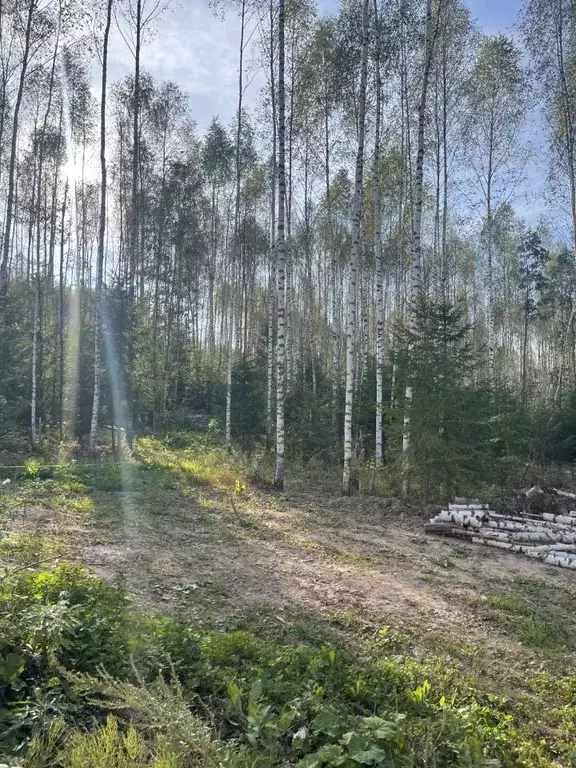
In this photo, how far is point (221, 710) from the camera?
264 cm

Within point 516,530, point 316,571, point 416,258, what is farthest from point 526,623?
point 416,258

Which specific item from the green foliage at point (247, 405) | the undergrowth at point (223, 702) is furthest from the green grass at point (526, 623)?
the green foliage at point (247, 405)

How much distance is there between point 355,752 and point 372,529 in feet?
18.8

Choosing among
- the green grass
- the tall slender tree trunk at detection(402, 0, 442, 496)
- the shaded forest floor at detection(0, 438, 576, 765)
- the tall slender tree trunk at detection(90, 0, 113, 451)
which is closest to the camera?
the shaded forest floor at detection(0, 438, 576, 765)

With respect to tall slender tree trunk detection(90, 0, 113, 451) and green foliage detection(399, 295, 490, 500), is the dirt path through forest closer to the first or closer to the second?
green foliage detection(399, 295, 490, 500)

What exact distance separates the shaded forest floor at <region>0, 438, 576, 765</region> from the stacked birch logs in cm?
24

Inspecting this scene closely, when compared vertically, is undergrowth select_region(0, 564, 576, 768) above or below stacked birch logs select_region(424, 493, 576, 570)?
above

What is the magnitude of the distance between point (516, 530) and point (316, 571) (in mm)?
3691

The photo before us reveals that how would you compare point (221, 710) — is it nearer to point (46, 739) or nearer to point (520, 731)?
point (46, 739)

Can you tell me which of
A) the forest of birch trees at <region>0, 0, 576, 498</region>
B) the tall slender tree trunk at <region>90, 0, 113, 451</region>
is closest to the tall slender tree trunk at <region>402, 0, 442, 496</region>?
the forest of birch trees at <region>0, 0, 576, 498</region>

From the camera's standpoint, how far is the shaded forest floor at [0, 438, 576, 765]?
392 cm

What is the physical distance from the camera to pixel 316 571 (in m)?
5.52

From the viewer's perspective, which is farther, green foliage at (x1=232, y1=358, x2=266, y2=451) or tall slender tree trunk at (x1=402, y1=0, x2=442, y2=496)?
green foliage at (x1=232, y1=358, x2=266, y2=451)

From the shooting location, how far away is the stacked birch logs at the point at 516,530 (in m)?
6.66
